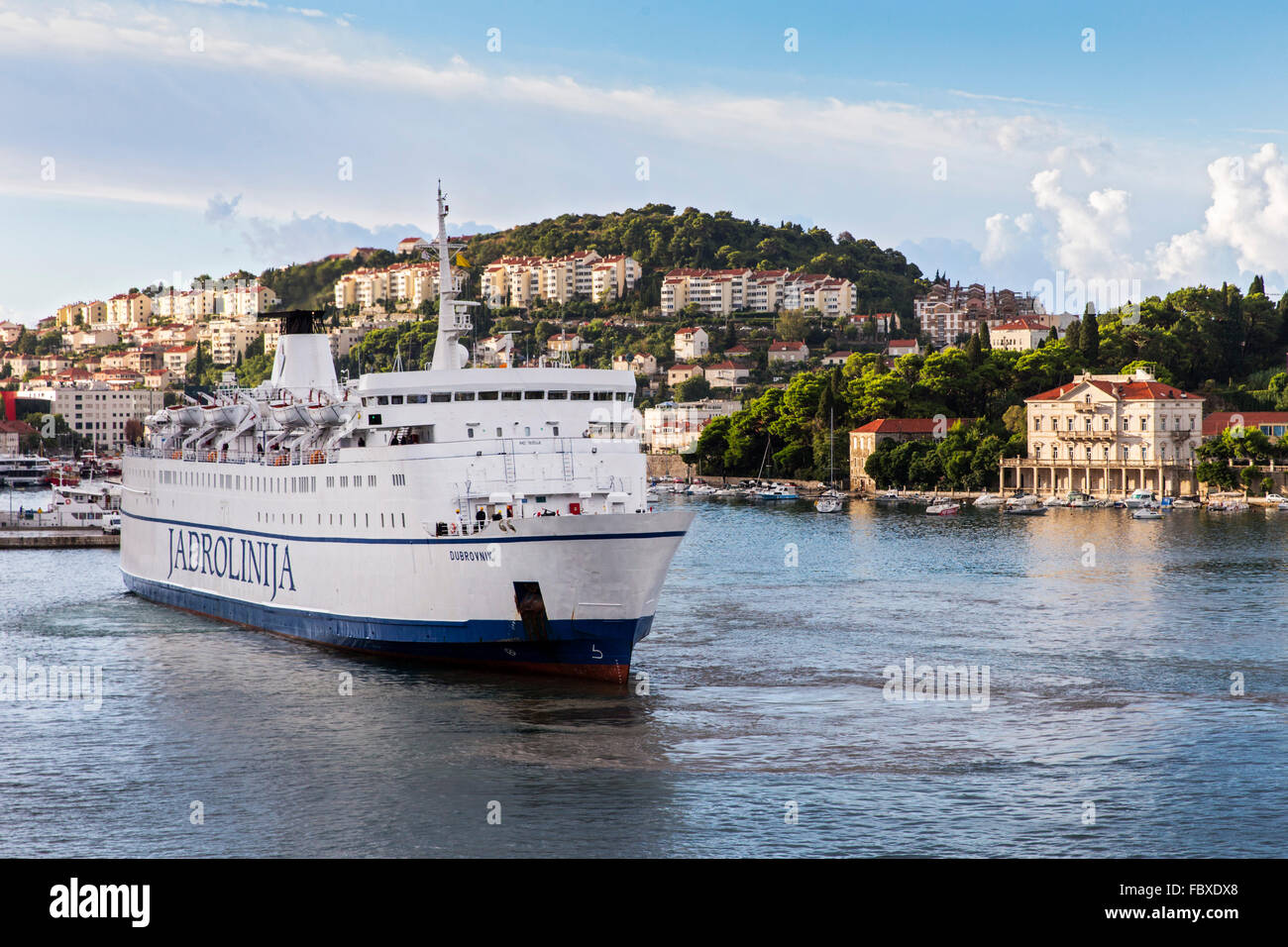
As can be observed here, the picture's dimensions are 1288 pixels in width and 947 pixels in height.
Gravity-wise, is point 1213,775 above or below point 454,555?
below

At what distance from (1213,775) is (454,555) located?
15.3m

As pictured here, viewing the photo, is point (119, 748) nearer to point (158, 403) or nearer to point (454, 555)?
point (454, 555)

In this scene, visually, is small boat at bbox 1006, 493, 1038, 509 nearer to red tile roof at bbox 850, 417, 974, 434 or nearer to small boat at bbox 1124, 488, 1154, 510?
small boat at bbox 1124, 488, 1154, 510

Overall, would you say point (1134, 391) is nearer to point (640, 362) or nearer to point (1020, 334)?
point (1020, 334)

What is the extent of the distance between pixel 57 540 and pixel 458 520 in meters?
50.4

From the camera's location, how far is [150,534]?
47281 millimetres

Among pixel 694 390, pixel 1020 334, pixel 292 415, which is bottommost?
pixel 292 415

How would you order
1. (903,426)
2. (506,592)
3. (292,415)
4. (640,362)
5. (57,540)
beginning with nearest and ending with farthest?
(506,592) → (292,415) → (57,540) → (903,426) → (640,362)

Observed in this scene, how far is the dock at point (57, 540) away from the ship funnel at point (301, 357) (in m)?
29.5

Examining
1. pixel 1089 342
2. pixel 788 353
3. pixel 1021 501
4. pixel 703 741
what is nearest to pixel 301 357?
pixel 703 741

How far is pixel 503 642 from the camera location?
30.0m

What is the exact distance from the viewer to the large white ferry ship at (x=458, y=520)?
28953 millimetres

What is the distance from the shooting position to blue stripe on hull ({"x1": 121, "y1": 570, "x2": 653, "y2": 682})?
2931cm
